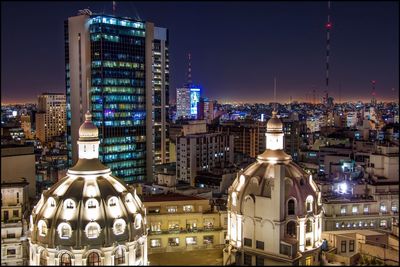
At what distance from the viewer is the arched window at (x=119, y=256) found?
30.4 m

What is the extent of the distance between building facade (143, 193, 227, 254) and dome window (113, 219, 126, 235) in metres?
9.62

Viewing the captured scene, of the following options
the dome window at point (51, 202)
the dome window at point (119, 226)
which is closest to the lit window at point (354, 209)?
the dome window at point (119, 226)

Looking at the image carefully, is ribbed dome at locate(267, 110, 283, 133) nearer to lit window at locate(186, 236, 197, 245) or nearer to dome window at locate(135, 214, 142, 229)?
lit window at locate(186, 236, 197, 245)

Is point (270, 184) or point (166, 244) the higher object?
point (270, 184)

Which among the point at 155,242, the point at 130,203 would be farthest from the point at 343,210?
the point at 130,203

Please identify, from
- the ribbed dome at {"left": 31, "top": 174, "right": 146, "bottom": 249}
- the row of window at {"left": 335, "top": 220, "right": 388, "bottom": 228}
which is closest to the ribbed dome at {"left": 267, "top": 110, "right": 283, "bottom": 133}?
the ribbed dome at {"left": 31, "top": 174, "right": 146, "bottom": 249}

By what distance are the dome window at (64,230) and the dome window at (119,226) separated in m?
2.65

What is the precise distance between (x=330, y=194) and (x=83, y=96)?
44865 millimetres

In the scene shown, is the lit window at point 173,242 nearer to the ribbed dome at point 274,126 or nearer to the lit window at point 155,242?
the lit window at point 155,242

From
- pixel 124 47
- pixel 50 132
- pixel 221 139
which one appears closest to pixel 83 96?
pixel 124 47

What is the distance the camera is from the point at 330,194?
4662cm

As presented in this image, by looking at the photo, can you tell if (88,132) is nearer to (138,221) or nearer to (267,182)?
(138,221)

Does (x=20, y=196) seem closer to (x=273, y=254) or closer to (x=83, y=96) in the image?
(x=273, y=254)

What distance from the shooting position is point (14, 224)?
117 feet
